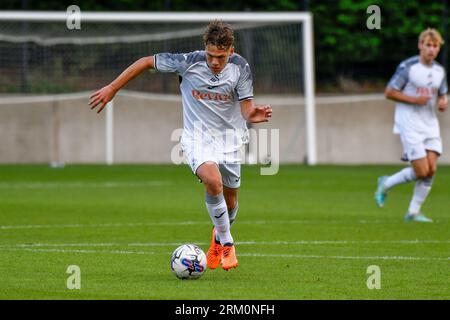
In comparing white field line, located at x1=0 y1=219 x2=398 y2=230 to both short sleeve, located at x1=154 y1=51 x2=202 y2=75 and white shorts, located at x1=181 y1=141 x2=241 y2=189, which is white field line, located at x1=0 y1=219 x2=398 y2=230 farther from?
short sleeve, located at x1=154 y1=51 x2=202 y2=75

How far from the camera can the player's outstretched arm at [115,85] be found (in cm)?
979

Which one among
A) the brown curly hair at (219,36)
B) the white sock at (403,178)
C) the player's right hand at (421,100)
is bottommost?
the white sock at (403,178)

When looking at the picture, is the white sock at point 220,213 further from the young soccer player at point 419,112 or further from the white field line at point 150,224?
the young soccer player at point 419,112

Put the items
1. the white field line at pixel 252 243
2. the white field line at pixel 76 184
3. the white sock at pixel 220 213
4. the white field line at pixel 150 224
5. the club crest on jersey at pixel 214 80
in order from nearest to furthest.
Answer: the white sock at pixel 220 213
the club crest on jersey at pixel 214 80
the white field line at pixel 252 243
the white field line at pixel 150 224
the white field line at pixel 76 184

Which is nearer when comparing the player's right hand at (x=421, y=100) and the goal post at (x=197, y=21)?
the player's right hand at (x=421, y=100)

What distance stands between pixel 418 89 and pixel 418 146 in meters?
0.72

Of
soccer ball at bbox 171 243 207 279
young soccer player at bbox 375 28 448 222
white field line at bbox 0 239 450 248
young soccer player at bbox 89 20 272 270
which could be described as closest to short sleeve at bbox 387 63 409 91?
young soccer player at bbox 375 28 448 222

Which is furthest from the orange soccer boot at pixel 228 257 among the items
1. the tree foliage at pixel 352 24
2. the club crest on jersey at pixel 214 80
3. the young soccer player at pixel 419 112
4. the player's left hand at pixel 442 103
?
the tree foliage at pixel 352 24

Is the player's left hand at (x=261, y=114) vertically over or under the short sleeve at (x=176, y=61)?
under

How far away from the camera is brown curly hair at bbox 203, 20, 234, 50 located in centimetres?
973

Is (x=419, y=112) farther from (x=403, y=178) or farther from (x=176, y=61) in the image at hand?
(x=176, y=61)

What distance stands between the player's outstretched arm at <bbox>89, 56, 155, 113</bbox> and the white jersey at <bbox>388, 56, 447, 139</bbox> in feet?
18.9

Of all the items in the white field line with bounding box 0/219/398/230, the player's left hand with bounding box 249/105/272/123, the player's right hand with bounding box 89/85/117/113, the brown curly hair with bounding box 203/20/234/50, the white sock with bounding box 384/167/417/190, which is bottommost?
the white field line with bounding box 0/219/398/230

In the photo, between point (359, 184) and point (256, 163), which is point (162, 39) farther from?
point (359, 184)
